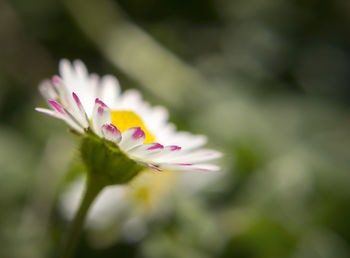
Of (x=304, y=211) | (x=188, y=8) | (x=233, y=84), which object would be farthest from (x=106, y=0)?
(x=304, y=211)

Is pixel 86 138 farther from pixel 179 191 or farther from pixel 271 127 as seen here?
pixel 271 127

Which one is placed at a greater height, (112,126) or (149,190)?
(149,190)

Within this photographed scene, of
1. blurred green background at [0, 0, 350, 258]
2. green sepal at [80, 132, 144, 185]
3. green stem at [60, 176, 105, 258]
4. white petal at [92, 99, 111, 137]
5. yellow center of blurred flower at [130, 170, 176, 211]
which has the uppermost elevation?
blurred green background at [0, 0, 350, 258]

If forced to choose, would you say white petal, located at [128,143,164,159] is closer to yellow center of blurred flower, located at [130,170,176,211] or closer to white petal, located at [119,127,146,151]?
white petal, located at [119,127,146,151]

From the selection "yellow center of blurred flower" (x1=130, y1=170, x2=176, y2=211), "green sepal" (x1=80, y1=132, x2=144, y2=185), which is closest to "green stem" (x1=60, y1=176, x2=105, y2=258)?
"green sepal" (x1=80, y1=132, x2=144, y2=185)

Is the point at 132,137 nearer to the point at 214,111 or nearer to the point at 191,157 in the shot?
the point at 191,157

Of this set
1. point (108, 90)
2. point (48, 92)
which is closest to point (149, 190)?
point (108, 90)
